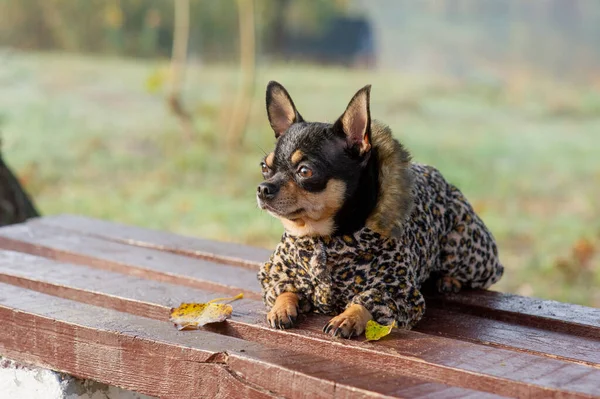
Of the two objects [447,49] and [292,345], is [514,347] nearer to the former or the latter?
[292,345]

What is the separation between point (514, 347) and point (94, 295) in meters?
1.17

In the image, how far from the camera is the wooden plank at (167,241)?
2896 mm

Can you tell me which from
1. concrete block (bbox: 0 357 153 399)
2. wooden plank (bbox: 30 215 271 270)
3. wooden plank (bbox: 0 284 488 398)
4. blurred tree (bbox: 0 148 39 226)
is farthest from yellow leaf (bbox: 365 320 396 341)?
blurred tree (bbox: 0 148 39 226)

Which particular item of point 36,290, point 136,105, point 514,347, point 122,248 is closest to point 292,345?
point 514,347

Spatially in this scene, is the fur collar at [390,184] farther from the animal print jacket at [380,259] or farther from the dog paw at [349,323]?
the dog paw at [349,323]

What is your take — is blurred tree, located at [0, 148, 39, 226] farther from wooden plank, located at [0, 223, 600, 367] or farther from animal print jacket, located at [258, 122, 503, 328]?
animal print jacket, located at [258, 122, 503, 328]

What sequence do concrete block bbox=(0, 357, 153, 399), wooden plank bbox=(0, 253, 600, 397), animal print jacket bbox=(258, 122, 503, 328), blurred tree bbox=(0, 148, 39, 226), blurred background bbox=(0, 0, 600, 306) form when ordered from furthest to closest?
1. blurred background bbox=(0, 0, 600, 306)
2. blurred tree bbox=(0, 148, 39, 226)
3. concrete block bbox=(0, 357, 153, 399)
4. animal print jacket bbox=(258, 122, 503, 328)
5. wooden plank bbox=(0, 253, 600, 397)

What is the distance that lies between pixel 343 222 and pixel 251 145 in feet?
14.0

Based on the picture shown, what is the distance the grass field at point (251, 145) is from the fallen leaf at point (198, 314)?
119 inches

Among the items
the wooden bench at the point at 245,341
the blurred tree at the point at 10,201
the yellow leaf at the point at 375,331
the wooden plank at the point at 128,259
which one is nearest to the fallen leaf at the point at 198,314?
the wooden bench at the point at 245,341

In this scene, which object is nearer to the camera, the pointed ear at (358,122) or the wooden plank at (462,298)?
the pointed ear at (358,122)

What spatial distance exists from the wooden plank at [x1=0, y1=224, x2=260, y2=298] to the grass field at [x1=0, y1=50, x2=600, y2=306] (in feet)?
7.73

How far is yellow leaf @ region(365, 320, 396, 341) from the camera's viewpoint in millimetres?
2023

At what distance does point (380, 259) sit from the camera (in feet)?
7.10
